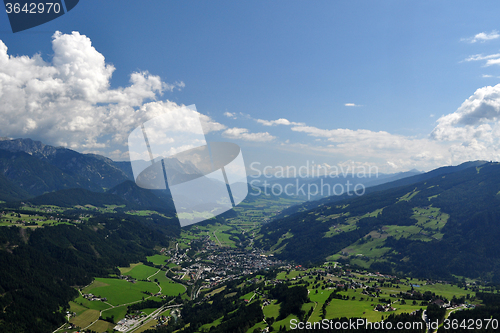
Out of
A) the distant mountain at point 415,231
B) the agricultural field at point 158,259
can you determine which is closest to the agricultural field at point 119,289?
the agricultural field at point 158,259

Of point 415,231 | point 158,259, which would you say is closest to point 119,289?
point 158,259

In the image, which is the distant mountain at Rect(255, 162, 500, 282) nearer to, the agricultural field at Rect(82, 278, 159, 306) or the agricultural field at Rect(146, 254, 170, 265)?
the agricultural field at Rect(146, 254, 170, 265)

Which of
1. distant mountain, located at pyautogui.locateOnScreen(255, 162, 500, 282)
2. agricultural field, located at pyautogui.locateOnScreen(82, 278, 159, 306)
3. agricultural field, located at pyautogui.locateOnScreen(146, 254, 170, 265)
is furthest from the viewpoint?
agricultural field, located at pyautogui.locateOnScreen(146, 254, 170, 265)

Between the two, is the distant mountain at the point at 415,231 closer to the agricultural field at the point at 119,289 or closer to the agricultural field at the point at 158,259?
the agricultural field at the point at 158,259

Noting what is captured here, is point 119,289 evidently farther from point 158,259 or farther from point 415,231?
point 415,231

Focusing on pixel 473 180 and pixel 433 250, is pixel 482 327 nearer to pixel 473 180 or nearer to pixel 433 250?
pixel 433 250

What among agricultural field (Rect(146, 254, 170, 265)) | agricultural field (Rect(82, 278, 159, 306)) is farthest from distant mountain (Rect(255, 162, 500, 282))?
agricultural field (Rect(82, 278, 159, 306))

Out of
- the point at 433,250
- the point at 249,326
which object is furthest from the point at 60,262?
the point at 433,250

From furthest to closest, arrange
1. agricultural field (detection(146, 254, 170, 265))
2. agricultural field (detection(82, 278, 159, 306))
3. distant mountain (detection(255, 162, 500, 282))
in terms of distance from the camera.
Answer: agricultural field (detection(146, 254, 170, 265))
distant mountain (detection(255, 162, 500, 282))
agricultural field (detection(82, 278, 159, 306))
